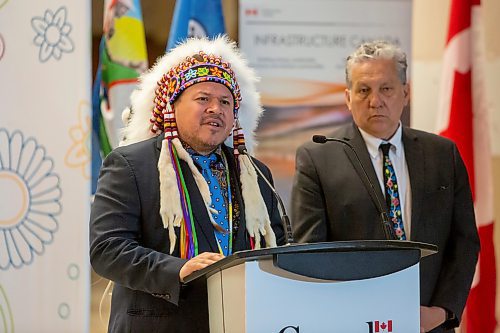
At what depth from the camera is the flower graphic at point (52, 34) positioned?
10.6ft

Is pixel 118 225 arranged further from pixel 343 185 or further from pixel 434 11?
pixel 434 11

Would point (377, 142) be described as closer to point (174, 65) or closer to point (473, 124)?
point (174, 65)

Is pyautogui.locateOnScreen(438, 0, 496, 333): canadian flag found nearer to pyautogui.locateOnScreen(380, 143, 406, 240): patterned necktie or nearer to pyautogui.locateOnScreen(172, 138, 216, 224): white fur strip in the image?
pyautogui.locateOnScreen(380, 143, 406, 240): patterned necktie

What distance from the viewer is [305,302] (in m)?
2.07

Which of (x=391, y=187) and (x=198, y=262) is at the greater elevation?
(x=391, y=187)

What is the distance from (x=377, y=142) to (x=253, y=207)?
79cm

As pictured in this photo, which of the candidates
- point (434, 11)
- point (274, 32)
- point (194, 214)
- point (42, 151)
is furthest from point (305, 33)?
point (194, 214)

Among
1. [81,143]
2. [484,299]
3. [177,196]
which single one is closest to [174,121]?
[177,196]

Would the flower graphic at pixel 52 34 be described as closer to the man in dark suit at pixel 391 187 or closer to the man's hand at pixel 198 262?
the man in dark suit at pixel 391 187

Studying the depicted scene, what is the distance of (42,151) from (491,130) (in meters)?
2.76

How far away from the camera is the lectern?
202cm

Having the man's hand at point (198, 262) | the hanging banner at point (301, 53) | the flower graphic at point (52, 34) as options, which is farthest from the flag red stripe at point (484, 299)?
the man's hand at point (198, 262)

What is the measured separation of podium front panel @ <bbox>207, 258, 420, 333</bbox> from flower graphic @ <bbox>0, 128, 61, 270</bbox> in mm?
1195

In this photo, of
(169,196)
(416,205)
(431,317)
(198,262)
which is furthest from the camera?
(416,205)
